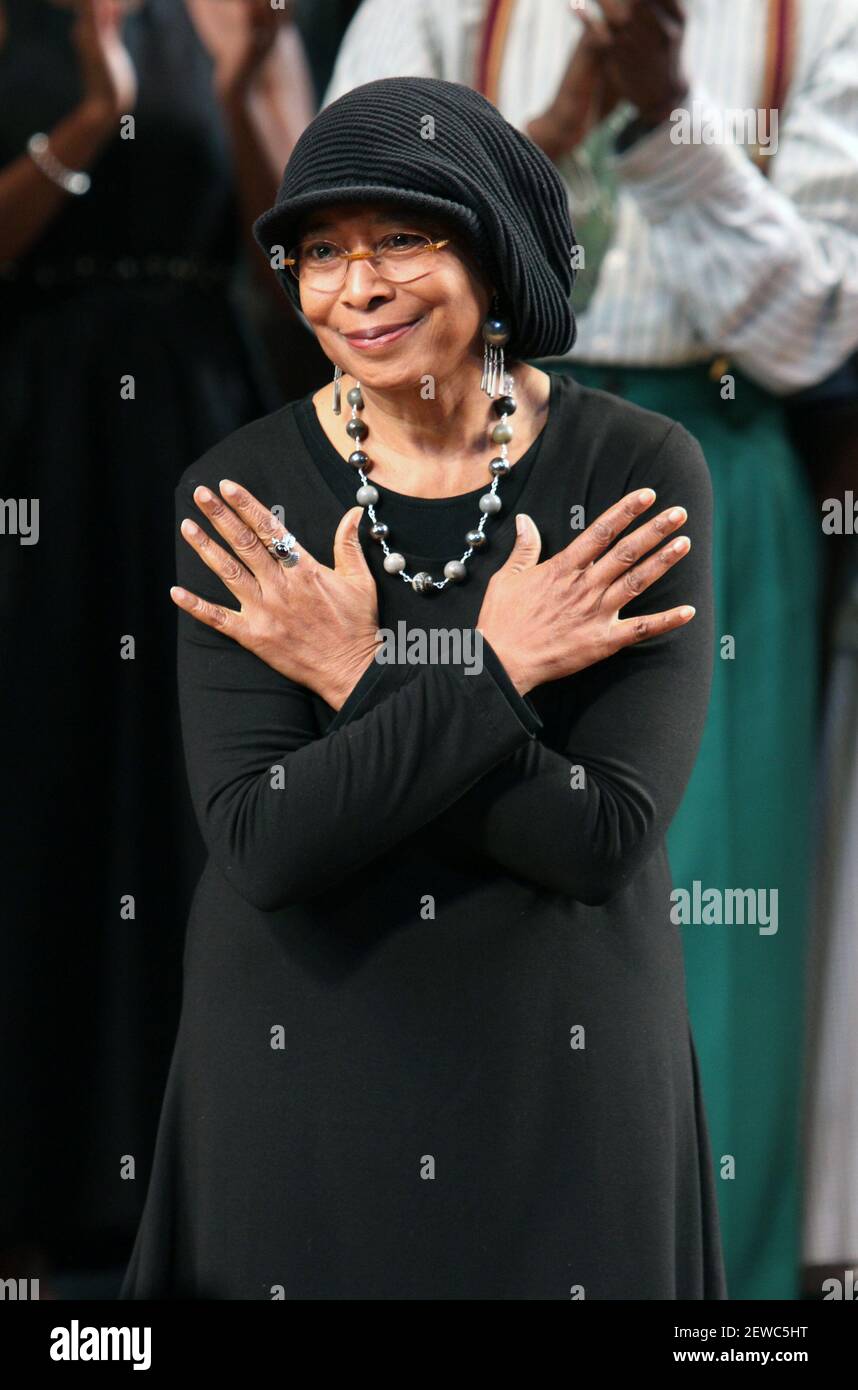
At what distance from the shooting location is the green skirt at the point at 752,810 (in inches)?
86.7

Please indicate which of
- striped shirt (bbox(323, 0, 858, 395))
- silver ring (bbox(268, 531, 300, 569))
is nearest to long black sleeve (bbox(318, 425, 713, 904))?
silver ring (bbox(268, 531, 300, 569))

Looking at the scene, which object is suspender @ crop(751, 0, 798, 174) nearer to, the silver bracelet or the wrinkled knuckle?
the silver bracelet

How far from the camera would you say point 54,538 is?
90.5 inches

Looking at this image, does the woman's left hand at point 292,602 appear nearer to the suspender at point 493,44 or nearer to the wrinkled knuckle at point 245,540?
the wrinkled knuckle at point 245,540

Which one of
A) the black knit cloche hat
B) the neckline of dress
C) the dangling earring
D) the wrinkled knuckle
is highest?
the black knit cloche hat

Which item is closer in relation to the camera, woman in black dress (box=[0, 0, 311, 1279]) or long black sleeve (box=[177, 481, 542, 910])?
long black sleeve (box=[177, 481, 542, 910])

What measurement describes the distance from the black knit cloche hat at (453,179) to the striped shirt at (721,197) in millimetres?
715

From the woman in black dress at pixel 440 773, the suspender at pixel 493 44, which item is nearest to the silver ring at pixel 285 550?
the woman in black dress at pixel 440 773

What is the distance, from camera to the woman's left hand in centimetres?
141

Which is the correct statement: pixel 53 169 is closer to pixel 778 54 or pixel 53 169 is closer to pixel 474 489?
pixel 778 54

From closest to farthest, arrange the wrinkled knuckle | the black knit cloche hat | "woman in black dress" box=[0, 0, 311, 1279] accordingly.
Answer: the black knit cloche hat
the wrinkled knuckle
"woman in black dress" box=[0, 0, 311, 1279]

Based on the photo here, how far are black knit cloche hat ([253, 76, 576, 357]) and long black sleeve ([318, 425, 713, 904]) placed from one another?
0.54 ft

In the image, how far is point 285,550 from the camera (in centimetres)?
142
